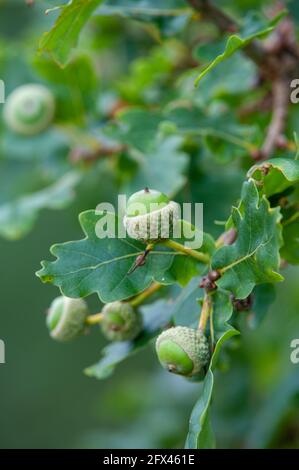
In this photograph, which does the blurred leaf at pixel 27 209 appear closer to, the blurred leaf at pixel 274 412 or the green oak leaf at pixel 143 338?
the green oak leaf at pixel 143 338

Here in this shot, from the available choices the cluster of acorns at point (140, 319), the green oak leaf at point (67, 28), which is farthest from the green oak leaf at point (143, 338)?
the green oak leaf at point (67, 28)

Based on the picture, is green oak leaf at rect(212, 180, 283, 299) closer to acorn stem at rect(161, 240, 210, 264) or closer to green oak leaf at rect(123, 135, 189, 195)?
acorn stem at rect(161, 240, 210, 264)

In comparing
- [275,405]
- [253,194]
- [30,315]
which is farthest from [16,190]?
[30,315]

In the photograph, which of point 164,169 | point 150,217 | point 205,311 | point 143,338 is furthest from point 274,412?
point 150,217

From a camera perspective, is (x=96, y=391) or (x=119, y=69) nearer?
(x=119, y=69)

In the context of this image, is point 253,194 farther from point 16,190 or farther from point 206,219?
point 16,190
